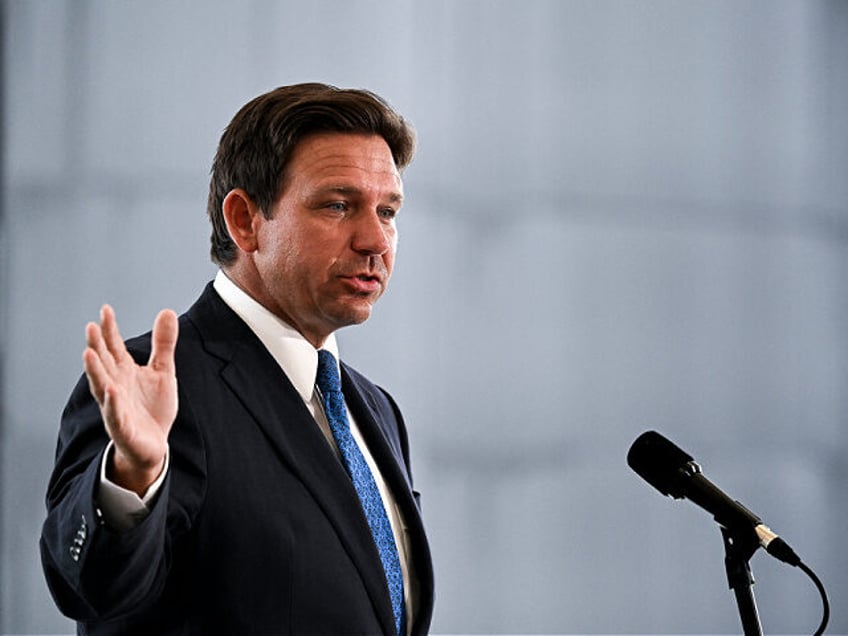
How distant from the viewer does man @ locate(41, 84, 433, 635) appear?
1.30 metres

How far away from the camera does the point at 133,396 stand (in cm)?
129

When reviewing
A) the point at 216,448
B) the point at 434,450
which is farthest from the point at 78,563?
the point at 434,450

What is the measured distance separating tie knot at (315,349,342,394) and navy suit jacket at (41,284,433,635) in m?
0.09

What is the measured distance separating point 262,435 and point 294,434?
5cm

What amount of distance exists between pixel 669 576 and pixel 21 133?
207cm

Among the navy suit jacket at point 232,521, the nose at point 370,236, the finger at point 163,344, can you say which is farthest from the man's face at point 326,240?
the finger at point 163,344

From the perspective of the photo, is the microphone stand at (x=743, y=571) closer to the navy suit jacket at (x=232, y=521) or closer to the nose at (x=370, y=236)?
the navy suit jacket at (x=232, y=521)

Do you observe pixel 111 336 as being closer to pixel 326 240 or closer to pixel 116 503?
pixel 116 503

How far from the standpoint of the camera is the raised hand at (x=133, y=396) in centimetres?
122

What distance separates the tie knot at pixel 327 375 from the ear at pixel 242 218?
20 cm

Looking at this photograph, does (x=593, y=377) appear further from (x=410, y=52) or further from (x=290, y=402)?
(x=290, y=402)

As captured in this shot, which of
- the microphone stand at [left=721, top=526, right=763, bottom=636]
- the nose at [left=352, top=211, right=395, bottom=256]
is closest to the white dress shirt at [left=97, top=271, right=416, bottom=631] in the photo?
the nose at [left=352, top=211, right=395, bottom=256]

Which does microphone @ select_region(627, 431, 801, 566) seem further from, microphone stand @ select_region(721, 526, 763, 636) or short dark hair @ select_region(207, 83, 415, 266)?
short dark hair @ select_region(207, 83, 415, 266)

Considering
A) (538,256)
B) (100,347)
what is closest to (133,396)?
(100,347)
